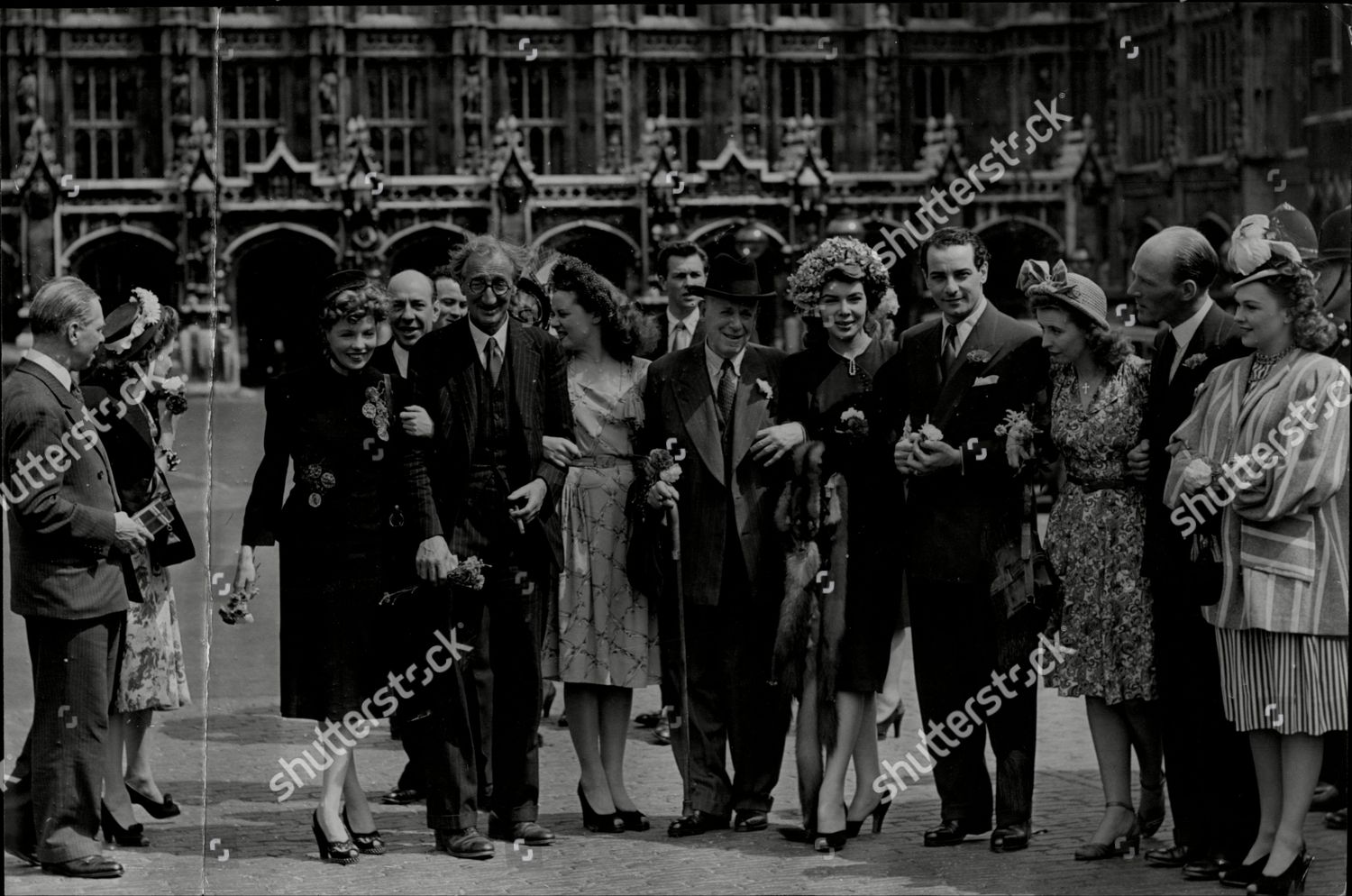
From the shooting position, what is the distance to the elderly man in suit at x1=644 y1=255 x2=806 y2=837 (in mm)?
6957

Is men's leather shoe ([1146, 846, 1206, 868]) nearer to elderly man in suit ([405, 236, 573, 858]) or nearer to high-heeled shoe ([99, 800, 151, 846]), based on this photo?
elderly man in suit ([405, 236, 573, 858])

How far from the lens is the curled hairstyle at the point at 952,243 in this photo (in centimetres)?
682

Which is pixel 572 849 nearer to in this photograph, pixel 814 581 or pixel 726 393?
pixel 814 581

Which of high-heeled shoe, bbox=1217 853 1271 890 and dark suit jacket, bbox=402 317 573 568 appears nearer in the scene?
high-heeled shoe, bbox=1217 853 1271 890

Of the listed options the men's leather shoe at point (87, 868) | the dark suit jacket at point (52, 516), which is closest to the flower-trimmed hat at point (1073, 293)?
the dark suit jacket at point (52, 516)

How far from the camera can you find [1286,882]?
5879 mm

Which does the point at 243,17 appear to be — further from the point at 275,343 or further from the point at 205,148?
the point at 275,343

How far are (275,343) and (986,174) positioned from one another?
1543 cm

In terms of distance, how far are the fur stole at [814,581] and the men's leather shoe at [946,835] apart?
51 centimetres

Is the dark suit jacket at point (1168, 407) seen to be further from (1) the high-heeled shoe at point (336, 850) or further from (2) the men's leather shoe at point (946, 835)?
(1) the high-heeled shoe at point (336, 850)

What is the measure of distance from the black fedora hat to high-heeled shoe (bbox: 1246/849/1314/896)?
288 cm

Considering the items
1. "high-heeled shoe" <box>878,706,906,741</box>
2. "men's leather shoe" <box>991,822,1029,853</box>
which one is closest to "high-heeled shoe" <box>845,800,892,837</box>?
"men's leather shoe" <box>991,822,1029,853</box>

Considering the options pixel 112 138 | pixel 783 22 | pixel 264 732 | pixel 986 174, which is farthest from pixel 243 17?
pixel 264 732

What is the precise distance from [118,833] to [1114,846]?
3.76 m
